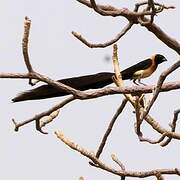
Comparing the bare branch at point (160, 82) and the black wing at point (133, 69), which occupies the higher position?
the black wing at point (133, 69)

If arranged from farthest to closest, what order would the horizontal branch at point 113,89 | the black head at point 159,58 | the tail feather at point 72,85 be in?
the black head at point 159,58
the tail feather at point 72,85
the horizontal branch at point 113,89

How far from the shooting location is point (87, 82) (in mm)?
2576

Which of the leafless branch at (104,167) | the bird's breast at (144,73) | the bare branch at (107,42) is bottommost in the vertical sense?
the leafless branch at (104,167)

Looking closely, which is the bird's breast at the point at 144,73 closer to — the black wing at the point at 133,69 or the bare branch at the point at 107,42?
the black wing at the point at 133,69

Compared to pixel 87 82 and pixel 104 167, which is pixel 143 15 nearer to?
pixel 87 82

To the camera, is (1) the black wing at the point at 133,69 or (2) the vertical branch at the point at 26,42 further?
(1) the black wing at the point at 133,69

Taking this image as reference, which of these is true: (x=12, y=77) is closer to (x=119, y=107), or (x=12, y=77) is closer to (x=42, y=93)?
(x=42, y=93)

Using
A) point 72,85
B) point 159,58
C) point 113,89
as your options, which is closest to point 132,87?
point 113,89

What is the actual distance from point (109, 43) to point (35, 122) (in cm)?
71

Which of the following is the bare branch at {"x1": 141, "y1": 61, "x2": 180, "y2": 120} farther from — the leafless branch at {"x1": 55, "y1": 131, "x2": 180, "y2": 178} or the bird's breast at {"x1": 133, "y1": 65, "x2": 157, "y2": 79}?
the bird's breast at {"x1": 133, "y1": 65, "x2": 157, "y2": 79}

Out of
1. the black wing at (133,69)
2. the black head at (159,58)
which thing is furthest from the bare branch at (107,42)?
the black head at (159,58)

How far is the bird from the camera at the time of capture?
7.90ft

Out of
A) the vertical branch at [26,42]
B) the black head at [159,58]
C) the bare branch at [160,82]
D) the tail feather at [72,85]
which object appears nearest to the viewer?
the vertical branch at [26,42]

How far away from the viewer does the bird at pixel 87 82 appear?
2.41 m
